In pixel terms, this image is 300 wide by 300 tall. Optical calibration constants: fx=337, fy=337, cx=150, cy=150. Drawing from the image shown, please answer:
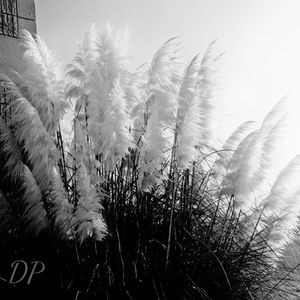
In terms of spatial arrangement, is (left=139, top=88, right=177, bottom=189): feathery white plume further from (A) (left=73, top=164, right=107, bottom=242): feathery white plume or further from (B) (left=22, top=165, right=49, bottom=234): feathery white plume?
(B) (left=22, top=165, right=49, bottom=234): feathery white plume

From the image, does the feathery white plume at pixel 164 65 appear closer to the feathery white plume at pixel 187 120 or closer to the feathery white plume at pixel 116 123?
the feathery white plume at pixel 187 120

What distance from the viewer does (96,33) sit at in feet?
7.38

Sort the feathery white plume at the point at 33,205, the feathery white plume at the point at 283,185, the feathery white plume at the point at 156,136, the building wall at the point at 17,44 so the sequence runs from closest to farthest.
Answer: the feathery white plume at the point at 33,205
the feathery white plume at the point at 156,136
the feathery white plume at the point at 283,185
the building wall at the point at 17,44

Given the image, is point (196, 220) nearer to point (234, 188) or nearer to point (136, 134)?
point (234, 188)

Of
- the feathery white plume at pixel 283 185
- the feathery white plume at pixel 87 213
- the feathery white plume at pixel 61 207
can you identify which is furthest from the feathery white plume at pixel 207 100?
the feathery white plume at pixel 61 207

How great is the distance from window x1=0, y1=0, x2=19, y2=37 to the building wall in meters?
0.03

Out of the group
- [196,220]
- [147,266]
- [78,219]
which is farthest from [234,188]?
[78,219]

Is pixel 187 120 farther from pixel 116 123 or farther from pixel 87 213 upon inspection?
pixel 87 213

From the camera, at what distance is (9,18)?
3658mm

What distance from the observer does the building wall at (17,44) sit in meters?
3.60

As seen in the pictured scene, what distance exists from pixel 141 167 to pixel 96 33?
945 mm

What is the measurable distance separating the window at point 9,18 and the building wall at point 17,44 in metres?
0.03

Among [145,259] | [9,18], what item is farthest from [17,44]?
[145,259]

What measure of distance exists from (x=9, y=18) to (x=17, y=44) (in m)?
0.28
